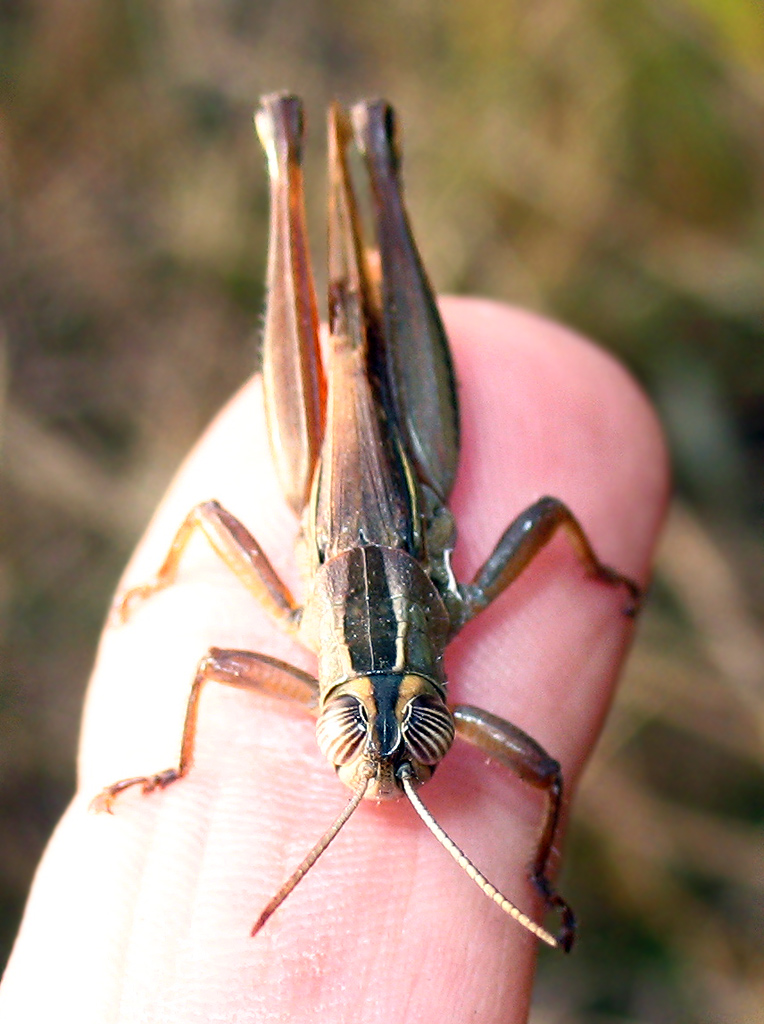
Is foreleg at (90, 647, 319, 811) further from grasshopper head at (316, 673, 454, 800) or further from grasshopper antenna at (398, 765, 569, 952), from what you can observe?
grasshopper antenna at (398, 765, 569, 952)

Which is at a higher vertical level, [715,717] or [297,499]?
[297,499]

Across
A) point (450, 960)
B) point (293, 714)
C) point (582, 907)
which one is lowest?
point (582, 907)

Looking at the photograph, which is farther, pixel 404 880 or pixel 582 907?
pixel 582 907

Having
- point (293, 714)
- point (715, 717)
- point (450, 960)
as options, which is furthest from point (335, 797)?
point (715, 717)

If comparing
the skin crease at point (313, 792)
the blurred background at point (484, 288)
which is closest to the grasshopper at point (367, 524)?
the skin crease at point (313, 792)

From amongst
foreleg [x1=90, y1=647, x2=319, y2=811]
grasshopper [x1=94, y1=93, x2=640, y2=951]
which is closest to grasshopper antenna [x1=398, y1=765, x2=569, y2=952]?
grasshopper [x1=94, y1=93, x2=640, y2=951]

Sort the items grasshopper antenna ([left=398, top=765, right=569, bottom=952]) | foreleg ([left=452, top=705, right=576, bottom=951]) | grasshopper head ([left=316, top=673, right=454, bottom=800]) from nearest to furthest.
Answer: grasshopper antenna ([left=398, top=765, right=569, bottom=952]), grasshopper head ([left=316, top=673, right=454, bottom=800]), foreleg ([left=452, top=705, right=576, bottom=951])

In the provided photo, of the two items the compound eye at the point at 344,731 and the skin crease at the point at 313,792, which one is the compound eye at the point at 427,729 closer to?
the compound eye at the point at 344,731

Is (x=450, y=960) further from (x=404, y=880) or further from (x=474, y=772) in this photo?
(x=474, y=772)
